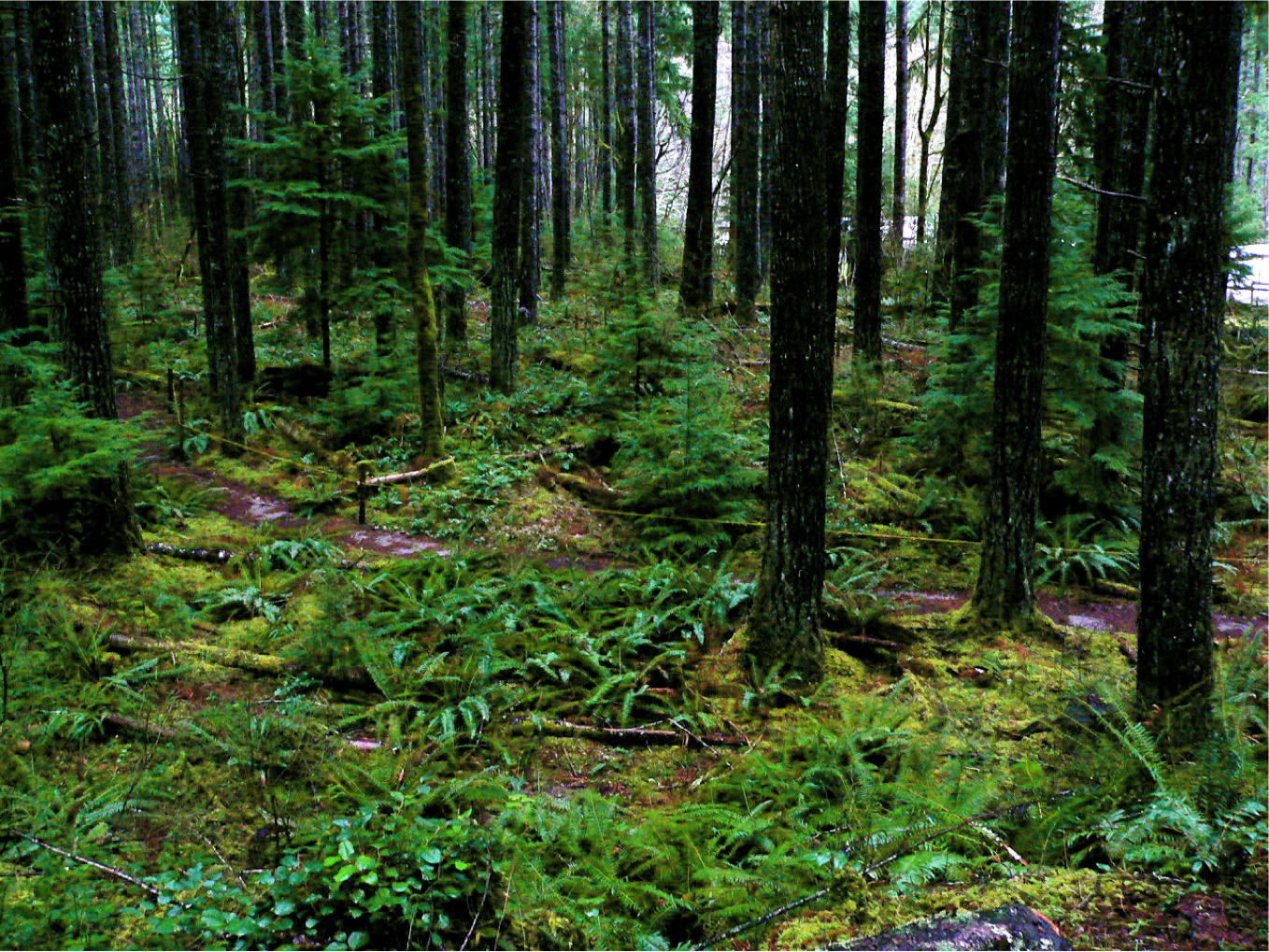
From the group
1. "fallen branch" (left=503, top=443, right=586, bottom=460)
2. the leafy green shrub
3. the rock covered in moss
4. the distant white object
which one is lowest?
"fallen branch" (left=503, top=443, right=586, bottom=460)

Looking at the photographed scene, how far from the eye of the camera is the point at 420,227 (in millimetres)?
11234

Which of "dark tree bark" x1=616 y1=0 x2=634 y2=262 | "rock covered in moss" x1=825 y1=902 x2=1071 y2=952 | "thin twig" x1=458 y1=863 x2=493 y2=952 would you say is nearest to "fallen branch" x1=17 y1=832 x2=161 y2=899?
"thin twig" x1=458 y1=863 x2=493 y2=952

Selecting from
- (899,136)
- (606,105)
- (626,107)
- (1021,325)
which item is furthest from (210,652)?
(606,105)

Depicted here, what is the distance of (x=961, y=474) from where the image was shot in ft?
36.5

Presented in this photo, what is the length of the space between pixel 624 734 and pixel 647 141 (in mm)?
16560

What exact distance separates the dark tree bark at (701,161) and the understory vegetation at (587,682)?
2.50 meters

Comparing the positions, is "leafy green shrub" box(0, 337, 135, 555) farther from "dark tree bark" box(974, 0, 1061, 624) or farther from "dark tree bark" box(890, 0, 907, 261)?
"dark tree bark" box(890, 0, 907, 261)

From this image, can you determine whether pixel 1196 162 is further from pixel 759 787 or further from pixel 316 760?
pixel 316 760

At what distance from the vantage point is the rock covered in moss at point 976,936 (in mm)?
2693

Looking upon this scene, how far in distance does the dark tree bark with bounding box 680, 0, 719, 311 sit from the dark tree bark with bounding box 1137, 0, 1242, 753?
11.7 meters

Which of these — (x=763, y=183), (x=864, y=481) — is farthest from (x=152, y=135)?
(x=864, y=481)

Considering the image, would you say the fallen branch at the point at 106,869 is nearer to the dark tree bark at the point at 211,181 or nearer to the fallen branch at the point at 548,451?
the fallen branch at the point at 548,451

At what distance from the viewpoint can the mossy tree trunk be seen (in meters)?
Result: 10.8

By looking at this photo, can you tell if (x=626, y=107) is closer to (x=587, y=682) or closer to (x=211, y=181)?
(x=211, y=181)
